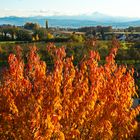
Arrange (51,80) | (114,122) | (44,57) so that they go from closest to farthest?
(51,80) < (114,122) < (44,57)

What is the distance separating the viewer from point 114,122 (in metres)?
17.7

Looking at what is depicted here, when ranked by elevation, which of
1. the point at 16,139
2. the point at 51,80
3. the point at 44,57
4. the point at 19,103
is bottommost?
the point at 44,57

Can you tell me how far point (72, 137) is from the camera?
1653 centimetres

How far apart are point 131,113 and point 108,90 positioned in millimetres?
1381

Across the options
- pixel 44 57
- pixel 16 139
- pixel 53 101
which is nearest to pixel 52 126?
pixel 53 101

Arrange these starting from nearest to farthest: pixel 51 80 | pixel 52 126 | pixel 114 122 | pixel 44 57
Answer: pixel 52 126 → pixel 51 80 → pixel 114 122 → pixel 44 57

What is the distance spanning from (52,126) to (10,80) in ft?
11.2

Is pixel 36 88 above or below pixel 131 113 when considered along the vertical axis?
above

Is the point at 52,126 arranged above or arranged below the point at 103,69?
below

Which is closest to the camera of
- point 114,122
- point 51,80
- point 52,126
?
point 52,126

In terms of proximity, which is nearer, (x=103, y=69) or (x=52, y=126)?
(x=52, y=126)

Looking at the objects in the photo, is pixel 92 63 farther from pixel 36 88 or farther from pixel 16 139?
pixel 16 139

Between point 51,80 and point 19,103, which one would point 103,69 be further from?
point 19,103

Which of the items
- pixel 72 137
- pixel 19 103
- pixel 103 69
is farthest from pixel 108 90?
pixel 19 103
